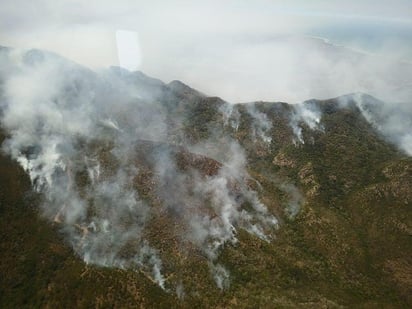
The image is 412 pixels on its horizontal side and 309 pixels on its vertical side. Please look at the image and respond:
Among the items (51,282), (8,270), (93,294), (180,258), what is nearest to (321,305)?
(180,258)

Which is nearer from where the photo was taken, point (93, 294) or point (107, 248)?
point (93, 294)

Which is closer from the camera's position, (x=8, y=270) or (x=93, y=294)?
(x=93, y=294)

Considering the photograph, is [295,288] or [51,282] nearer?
[51,282]

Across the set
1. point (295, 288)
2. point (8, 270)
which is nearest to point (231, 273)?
point (295, 288)

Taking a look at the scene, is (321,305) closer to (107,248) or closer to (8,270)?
(107,248)

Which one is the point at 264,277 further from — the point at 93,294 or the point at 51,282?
the point at 51,282

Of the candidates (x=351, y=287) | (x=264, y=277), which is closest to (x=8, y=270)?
(x=264, y=277)

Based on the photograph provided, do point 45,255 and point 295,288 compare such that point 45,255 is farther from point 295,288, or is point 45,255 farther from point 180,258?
point 295,288
